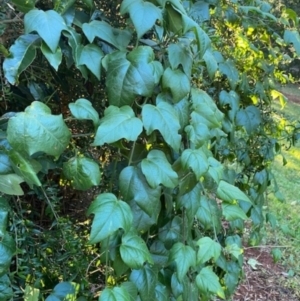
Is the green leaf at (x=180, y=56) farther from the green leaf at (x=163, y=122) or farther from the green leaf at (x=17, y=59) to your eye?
the green leaf at (x=17, y=59)

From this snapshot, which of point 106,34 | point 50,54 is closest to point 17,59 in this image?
point 50,54

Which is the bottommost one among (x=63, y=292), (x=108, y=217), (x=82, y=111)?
(x=63, y=292)

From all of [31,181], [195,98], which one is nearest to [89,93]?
[195,98]

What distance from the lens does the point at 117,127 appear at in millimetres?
973

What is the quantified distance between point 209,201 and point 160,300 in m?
0.30

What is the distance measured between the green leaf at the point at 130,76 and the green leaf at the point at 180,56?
0.21 ft

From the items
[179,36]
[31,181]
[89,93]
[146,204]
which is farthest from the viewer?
[89,93]

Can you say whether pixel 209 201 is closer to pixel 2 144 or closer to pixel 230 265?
pixel 2 144

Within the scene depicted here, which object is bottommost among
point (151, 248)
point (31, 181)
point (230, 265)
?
point (230, 265)

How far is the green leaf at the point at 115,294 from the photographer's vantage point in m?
0.98

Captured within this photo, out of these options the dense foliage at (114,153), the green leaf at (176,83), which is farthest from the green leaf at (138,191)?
the green leaf at (176,83)

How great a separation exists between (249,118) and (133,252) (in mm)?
1098

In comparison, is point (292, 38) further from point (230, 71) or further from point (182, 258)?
point (182, 258)

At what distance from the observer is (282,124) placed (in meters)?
2.19
